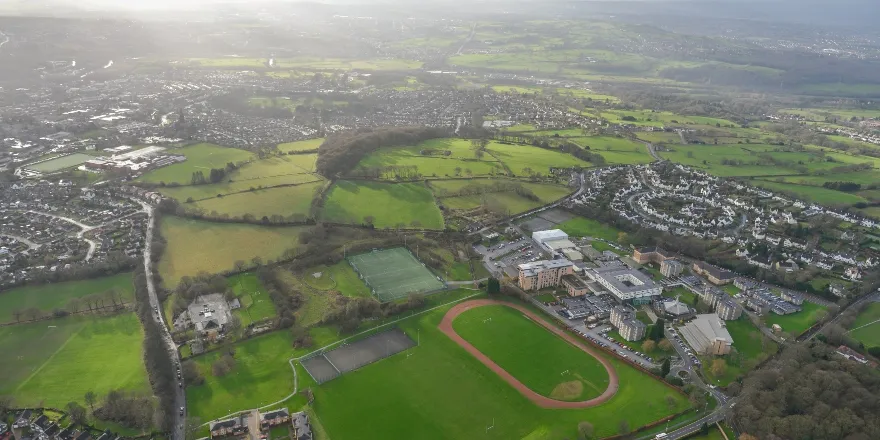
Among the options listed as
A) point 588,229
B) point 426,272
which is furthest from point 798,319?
point 426,272

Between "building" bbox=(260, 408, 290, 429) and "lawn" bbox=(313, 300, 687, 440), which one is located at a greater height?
"building" bbox=(260, 408, 290, 429)

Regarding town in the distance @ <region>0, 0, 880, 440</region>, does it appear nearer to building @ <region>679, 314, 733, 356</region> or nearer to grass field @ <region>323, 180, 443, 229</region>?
building @ <region>679, 314, 733, 356</region>

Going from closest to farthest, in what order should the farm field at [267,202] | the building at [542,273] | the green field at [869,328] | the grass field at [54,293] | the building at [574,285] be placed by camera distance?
1. the green field at [869,328]
2. the grass field at [54,293]
3. the building at [574,285]
4. the building at [542,273]
5. the farm field at [267,202]

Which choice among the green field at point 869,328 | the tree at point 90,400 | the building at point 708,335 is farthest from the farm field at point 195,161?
the green field at point 869,328

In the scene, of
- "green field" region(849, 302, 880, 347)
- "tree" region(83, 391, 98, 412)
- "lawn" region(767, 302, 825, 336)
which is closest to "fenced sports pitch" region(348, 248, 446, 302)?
"tree" region(83, 391, 98, 412)

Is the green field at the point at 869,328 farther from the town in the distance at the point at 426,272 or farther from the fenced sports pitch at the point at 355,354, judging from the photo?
the fenced sports pitch at the point at 355,354

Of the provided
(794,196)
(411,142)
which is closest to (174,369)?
(411,142)
